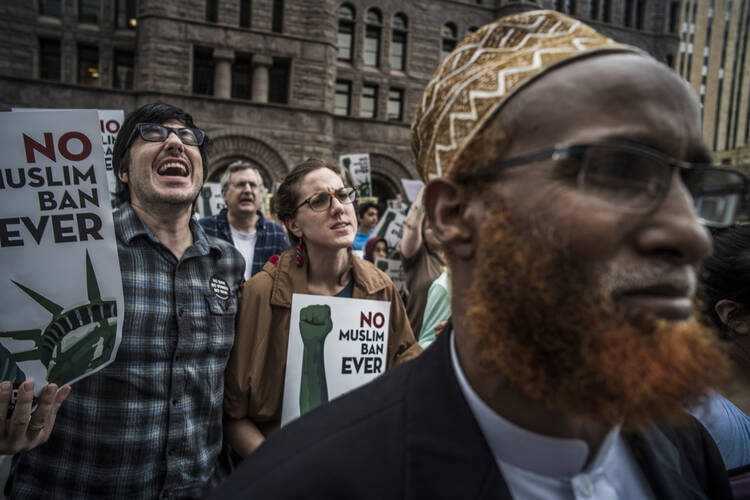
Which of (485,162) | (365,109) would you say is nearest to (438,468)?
(485,162)

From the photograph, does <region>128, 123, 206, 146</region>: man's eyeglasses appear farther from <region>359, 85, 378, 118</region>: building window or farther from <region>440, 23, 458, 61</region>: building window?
<region>440, 23, 458, 61</region>: building window

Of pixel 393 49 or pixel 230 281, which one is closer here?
pixel 230 281

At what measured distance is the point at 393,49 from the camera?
20.6 meters

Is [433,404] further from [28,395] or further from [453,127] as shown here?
[28,395]

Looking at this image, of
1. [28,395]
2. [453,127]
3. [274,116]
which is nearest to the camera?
[453,127]

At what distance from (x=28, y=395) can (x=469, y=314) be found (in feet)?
4.43

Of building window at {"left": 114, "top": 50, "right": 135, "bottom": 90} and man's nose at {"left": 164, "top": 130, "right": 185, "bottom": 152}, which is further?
building window at {"left": 114, "top": 50, "right": 135, "bottom": 90}

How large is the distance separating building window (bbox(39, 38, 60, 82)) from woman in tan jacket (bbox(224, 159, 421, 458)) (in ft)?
64.4

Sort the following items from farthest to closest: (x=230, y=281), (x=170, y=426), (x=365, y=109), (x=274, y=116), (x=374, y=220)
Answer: (x=365, y=109) < (x=274, y=116) < (x=374, y=220) < (x=230, y=281) < (x=170, y=426)

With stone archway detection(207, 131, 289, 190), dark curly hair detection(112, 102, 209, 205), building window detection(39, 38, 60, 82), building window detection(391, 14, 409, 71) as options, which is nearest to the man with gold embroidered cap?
dark curly hair detection(112, 102, 209, 205)

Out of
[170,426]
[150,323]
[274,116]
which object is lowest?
[170,426]

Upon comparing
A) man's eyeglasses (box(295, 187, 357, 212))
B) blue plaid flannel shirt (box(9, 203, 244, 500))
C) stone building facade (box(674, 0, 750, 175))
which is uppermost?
stone building facade (box(674, 0, 750, 175))

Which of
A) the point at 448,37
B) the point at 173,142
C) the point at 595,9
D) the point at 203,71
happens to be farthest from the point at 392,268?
the point at 595,9

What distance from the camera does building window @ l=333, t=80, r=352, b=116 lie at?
65.8 ft
